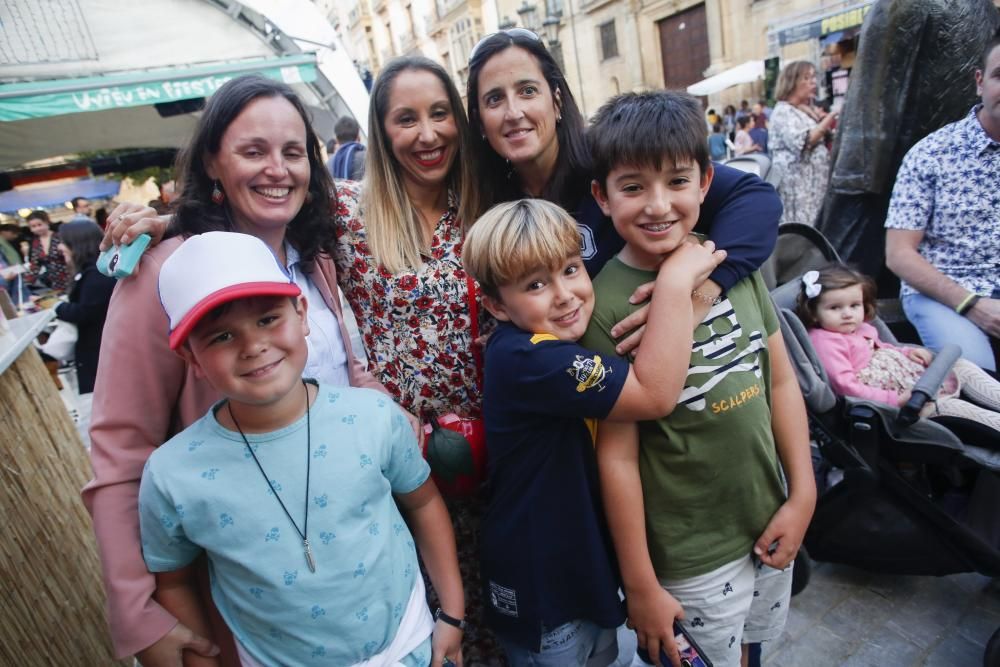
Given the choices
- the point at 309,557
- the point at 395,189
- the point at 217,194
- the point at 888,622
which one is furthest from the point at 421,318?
the point at 888,622

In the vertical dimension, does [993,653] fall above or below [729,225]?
below

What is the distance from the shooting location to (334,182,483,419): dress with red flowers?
70.6 inches

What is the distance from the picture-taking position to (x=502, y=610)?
1.58 metres

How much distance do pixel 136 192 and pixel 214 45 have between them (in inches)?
348

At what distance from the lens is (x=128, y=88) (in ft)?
20.8

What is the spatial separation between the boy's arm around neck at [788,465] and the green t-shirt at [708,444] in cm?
5

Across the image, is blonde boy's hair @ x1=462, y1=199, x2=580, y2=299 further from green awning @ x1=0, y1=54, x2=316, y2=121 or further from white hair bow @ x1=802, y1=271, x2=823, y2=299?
green awning @ x1=0, y1=54, x2=316, y2=121

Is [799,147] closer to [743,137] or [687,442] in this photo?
[687,442]

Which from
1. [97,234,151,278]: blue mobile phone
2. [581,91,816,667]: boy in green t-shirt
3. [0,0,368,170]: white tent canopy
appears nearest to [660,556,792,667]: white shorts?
[581,91,816,667]: boy in green t-shirt

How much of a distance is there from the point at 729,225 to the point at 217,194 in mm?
1398

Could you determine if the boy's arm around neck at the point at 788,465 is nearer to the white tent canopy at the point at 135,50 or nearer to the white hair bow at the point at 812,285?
the white hair bow at the point at 812,285

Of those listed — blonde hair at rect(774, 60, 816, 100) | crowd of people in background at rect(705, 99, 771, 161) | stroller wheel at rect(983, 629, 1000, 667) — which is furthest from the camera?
crowd of people in background at rect(705, 99, 771, 161)

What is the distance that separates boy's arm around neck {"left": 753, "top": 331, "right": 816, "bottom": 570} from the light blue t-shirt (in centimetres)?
100

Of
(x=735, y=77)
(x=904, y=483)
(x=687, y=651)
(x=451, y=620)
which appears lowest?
(x=904, y=483)
